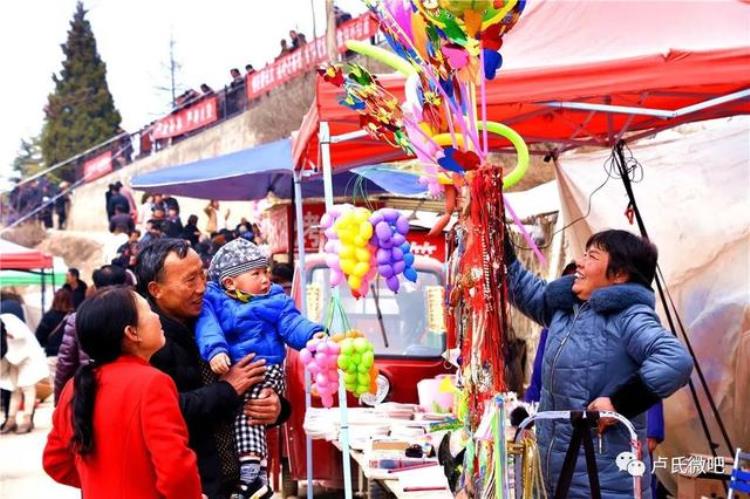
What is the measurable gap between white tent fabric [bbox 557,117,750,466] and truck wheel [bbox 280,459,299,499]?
9.81 ft

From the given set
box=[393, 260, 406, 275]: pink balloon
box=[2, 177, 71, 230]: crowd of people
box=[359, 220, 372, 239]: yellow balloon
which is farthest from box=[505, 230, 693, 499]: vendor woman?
box=[2, 177, 71, 230]: crowd of people

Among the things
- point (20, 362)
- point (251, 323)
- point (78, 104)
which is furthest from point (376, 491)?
point (78, 104)

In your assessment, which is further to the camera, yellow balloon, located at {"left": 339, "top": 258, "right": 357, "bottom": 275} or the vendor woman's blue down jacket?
yellow balloon, located at {"left": 339, "top": 258, "right": 357, "bottom": 275}

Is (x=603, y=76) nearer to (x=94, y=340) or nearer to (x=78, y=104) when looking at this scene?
(x=94, y=340)

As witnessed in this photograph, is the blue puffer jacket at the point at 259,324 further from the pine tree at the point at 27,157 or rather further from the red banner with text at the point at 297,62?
the pine tree at the point at 27,157

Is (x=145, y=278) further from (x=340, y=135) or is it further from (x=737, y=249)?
(x=737, y=249)

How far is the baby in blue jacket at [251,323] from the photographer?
4.15 meters

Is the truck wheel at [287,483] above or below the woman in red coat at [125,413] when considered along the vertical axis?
below

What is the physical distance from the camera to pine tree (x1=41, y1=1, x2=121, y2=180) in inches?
2240

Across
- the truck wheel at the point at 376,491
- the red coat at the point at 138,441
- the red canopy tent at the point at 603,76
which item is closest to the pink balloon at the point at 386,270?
the red canopy tent at the point at 603,76

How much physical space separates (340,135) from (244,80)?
3185 centimetres

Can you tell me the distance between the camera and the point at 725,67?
5113 millimetres

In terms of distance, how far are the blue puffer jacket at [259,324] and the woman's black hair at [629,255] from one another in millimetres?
1262

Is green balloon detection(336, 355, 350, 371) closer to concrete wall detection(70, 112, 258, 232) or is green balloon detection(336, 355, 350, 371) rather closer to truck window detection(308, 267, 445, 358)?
truck window detection(308, 267, 445, 358)
